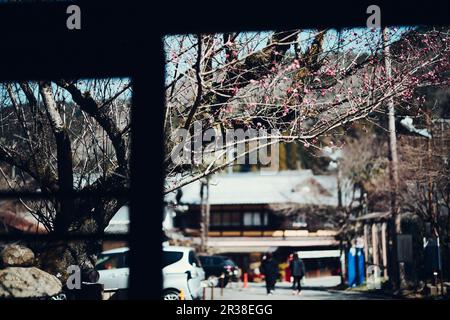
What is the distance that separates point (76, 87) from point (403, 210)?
11.3 meters

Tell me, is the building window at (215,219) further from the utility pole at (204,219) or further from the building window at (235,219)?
the utility pole at (204,219)

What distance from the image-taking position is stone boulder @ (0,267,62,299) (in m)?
4.79

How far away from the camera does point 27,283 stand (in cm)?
495

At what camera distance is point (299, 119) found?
5.52 m

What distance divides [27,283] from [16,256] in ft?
1.29

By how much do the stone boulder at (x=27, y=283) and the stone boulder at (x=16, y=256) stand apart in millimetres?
95

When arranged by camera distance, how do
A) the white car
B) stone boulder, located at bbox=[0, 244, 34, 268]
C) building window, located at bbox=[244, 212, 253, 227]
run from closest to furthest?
stone boulder, located at bbox=[0, 244, 34, 268], the white car, building window, located at bbox=[244, 212, 253, 227]

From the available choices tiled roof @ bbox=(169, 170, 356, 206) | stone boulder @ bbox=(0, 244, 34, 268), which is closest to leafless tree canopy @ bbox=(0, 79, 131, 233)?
stone boulder @ bbox=(0, 244, 34, 268)

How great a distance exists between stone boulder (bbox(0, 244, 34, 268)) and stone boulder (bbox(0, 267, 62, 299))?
0.31 ft

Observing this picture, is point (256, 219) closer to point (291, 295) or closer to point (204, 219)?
point (204, 219)

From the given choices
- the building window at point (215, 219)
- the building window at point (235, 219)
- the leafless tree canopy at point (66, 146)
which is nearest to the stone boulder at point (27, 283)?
the leafless tree canopy at point (66, 146)

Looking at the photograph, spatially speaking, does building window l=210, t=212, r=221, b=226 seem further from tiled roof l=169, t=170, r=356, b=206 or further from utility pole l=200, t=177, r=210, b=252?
utility pole l=200, t=177, r=210, b=252

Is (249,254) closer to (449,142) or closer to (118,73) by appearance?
(449,142)

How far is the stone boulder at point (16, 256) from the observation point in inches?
202
